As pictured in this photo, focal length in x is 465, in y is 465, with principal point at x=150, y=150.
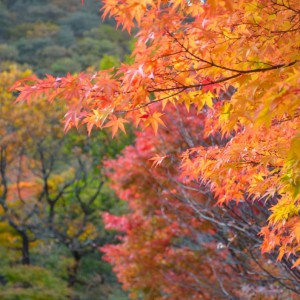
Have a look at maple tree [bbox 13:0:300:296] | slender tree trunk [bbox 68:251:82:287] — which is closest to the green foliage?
slender tree trunk [bbox 68:251:82:287]

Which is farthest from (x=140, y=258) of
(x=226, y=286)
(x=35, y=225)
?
(x=35, y=225)

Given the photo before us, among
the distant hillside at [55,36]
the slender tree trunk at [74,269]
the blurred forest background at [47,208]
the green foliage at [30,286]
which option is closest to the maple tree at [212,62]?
the green foliage at [30,286]

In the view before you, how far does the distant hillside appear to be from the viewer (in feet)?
72.9

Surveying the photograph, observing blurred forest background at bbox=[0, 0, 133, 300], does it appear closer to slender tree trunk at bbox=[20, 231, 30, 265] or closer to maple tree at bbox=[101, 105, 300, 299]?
slender tree trunk at bbox=[20, 231, 30, 265]

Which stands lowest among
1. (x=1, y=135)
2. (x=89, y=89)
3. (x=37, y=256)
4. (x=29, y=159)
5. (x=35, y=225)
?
(x=37, y=256)

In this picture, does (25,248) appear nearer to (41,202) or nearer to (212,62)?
(41,202)

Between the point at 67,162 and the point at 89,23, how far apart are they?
45.8 feet

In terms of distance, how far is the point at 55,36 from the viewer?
25.8 m

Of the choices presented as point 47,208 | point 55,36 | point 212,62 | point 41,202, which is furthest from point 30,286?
point 55,36

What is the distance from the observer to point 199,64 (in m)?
2.43

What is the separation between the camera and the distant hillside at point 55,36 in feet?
72.9

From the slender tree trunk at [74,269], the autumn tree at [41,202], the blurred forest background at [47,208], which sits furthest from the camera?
the slender tree trunk at [74,269]

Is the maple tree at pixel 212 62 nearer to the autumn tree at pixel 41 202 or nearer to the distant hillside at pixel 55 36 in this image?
the autumn tree at pixel 41 202

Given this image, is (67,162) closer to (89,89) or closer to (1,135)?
(1,135)
